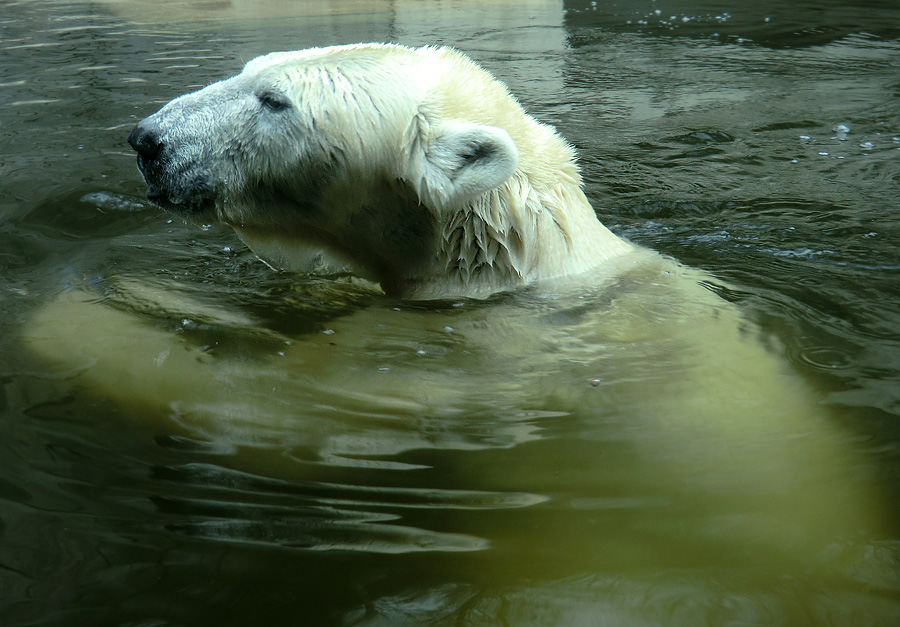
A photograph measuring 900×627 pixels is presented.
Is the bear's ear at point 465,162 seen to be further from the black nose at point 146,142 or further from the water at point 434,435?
the black nose at point 146,142

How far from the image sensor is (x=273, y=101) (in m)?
2.51

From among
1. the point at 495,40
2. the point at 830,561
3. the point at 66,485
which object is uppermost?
the point at 495,40

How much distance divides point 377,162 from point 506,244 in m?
0.49

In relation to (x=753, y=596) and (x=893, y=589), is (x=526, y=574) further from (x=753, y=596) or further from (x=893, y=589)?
→ (x=893, y=589)

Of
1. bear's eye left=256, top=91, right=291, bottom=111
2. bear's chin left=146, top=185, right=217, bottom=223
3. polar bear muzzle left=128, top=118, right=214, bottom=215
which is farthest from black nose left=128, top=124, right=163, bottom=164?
bear's eye left=256, top=91, right=291, bottom=111

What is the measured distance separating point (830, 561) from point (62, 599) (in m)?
1.40

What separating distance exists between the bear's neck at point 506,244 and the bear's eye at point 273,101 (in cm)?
60

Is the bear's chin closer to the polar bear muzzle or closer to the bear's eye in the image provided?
the polar bear muzzle

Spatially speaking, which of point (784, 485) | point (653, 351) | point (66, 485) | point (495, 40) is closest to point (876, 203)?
point (653, 351)

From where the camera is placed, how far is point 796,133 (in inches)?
206

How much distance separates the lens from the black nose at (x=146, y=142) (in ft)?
7.99

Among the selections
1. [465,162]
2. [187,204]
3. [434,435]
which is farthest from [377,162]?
[434,435]

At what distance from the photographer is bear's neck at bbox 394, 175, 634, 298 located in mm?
2605

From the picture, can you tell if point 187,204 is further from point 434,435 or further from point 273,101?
point 434,435
